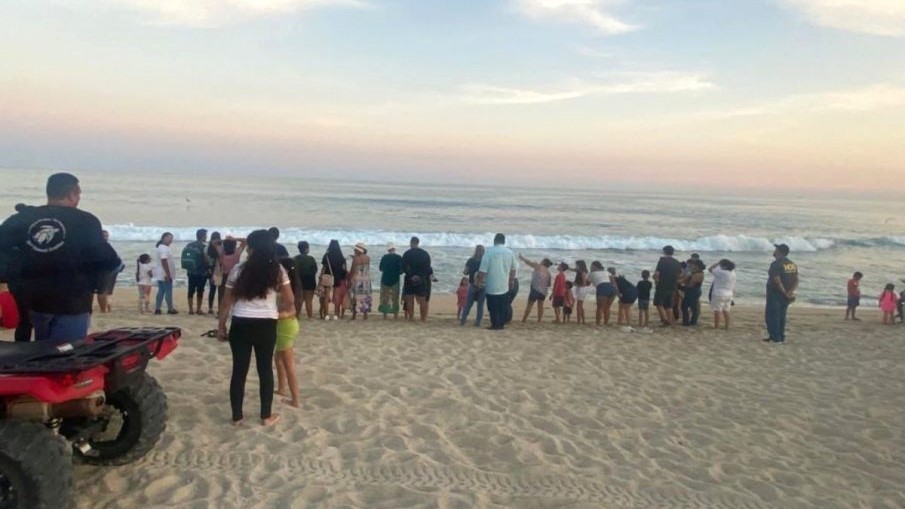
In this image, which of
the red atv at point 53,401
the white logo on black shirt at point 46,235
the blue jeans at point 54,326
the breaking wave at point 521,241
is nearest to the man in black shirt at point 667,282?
the red atv at point 53,401

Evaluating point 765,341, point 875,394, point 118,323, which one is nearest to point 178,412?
point 118,323

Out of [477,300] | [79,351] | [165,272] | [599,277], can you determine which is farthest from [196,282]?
[79,351]

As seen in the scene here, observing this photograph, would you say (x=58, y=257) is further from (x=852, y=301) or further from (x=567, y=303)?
(x=852, y=301)

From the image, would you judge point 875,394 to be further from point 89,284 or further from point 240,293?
point 89,284

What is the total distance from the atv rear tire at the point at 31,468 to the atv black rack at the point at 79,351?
322mm

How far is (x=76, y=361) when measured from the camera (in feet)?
10.6

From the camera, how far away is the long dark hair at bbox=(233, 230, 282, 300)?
507 cm

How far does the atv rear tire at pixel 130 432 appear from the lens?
421 cm

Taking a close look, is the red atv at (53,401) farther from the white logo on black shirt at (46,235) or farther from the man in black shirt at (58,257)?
the white logo on black shirt at (46,235)

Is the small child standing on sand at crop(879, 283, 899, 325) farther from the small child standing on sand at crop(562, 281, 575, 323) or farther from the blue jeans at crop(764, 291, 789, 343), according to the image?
the small child standing on sand at crop(562, 281, 575, 323)

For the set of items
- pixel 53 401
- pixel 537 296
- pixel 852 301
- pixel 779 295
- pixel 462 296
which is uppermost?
pixel 53 401

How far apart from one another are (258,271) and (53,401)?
6.86 ft

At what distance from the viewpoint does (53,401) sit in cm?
314

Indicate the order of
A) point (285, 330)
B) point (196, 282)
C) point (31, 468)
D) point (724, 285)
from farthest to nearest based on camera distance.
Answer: point (724, 285) < point (196, 282) < point (285, 330) < point (31, 468)
